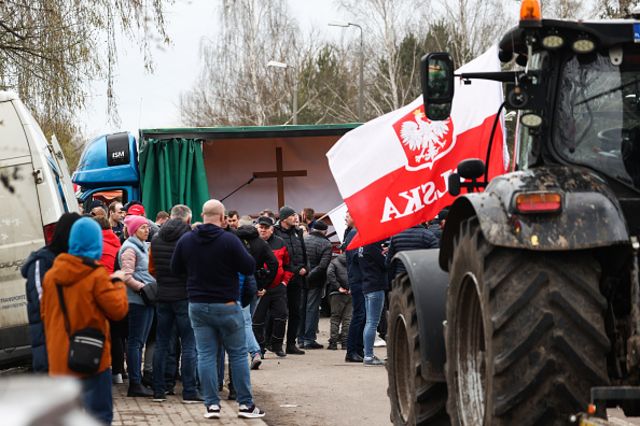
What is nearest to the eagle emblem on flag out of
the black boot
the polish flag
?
the polish flag

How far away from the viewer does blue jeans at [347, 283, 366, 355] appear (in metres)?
15.5

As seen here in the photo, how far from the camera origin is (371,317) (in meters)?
14.9

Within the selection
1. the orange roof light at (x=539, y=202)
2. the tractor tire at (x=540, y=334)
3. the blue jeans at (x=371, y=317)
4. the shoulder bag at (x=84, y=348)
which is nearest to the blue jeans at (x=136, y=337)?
the blue jeans at (x=371, y=317)

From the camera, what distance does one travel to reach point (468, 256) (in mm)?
6383

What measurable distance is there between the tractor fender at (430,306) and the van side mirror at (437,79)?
120cm

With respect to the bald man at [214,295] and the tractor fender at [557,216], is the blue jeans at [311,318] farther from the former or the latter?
the tractor fender at [557,216]

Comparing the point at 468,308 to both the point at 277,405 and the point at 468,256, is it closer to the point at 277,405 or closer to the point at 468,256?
the point at 468,256

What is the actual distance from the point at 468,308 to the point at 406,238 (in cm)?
748

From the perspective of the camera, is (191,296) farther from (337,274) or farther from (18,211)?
(337,274)

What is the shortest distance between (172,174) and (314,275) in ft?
10.5

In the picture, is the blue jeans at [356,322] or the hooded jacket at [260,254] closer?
the hooded jacket at [260,254]

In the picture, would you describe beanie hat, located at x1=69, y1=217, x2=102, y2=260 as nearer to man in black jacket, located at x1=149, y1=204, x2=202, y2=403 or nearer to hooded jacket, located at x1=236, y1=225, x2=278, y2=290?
man in black jacket, located at x1=149, y1=204, x2=202, y2=403

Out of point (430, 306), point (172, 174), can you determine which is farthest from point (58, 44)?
point (430, 306)

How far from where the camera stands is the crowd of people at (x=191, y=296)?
7.34 meters
